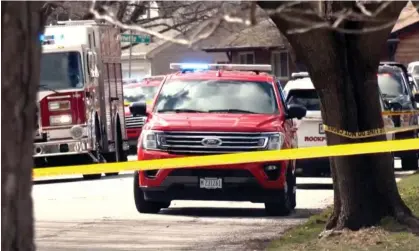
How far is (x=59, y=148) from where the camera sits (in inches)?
805

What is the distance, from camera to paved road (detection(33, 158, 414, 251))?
11539 mm

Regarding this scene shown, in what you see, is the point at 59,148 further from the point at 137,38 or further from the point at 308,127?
the point at 137,38

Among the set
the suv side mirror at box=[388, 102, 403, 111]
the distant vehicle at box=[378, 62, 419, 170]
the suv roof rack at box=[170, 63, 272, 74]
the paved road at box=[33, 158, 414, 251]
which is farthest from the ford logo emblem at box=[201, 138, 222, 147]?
the distant vehicle at box=[378, 62, 419, 170]

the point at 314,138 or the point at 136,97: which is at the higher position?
the point at 314,138

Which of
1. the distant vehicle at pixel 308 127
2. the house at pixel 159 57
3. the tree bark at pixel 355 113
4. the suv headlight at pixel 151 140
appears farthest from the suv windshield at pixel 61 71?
the house at pixel 159 57

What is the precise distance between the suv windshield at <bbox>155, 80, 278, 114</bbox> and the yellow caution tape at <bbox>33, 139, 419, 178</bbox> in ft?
4.96

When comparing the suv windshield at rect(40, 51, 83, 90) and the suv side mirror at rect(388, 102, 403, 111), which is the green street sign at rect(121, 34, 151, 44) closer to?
the suv windshield at rect(40, 51, 83, 90)

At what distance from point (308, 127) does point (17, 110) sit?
550 inches

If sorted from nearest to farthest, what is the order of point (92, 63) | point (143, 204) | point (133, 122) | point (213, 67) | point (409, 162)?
point (143, 204) → point (213, 67) → point (92, 63) → point (409, 162) → point (133, 122)

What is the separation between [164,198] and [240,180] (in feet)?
3.37

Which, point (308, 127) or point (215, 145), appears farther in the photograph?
point (308, 127)

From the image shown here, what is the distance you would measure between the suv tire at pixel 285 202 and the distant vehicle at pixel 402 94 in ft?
22.8

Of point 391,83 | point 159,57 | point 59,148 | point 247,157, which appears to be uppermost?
point 247,157

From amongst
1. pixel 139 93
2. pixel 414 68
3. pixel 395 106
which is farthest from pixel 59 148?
pixel 414 68
